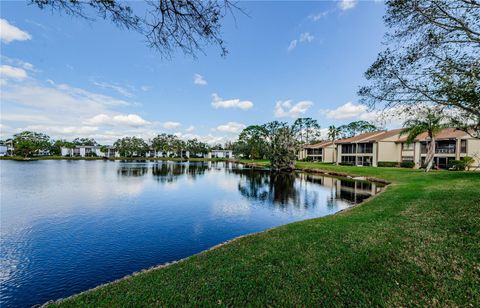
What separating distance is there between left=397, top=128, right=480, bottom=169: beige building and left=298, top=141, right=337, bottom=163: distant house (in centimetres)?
2075

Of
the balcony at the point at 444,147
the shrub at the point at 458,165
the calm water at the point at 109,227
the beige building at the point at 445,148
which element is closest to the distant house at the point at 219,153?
the beige building at the point at 445,148

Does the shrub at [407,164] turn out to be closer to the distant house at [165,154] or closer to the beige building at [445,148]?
the beige building at [445,148]

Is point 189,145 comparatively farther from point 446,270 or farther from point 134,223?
point 446,270

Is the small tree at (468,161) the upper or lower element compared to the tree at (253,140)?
lower

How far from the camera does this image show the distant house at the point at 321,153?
61938mm

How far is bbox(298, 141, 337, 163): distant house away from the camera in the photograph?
203 feet

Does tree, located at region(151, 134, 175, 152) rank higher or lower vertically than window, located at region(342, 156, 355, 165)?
higher

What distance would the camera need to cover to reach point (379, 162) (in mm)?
43094

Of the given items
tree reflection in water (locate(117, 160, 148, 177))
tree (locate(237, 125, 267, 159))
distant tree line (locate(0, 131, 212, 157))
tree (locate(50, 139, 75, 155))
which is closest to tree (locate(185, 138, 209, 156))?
distant tree line (locate(0, 131, 212, 157))

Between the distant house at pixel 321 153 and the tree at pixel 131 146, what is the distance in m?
75.4

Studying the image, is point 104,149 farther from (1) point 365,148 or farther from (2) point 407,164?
(2) point 407,164

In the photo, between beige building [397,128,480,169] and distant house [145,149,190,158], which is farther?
distant house [145,149,190,158]

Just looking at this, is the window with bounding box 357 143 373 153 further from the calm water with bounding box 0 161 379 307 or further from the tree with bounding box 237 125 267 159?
the tree with bounding box 237 125 267 159

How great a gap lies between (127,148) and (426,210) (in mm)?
115287
